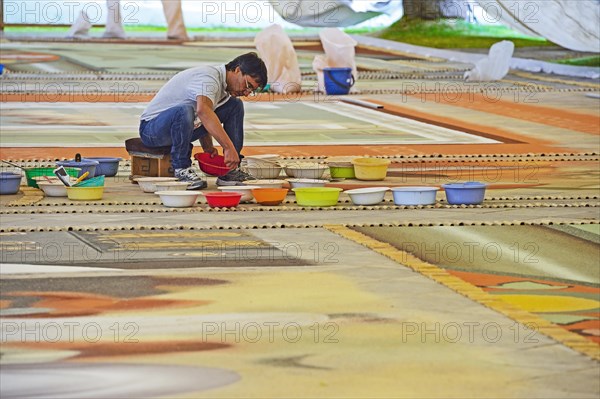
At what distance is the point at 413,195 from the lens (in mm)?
6105

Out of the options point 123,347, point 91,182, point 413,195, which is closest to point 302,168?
point 413,195

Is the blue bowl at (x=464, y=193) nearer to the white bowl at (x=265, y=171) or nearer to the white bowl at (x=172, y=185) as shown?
the white bowl at (x=265, y=171)

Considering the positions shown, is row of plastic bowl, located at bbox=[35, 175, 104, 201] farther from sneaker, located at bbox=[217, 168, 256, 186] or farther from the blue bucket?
the blue bucket

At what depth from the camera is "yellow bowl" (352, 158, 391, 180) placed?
6965mm

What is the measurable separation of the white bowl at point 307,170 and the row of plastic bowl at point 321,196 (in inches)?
26.2

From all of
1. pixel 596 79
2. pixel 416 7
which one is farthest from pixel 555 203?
pixel 416 7

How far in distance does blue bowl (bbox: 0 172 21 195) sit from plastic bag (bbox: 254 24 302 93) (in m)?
6.79

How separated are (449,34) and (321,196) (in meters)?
16.5

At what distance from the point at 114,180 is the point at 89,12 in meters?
Answer: 19.4

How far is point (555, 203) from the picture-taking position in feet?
20.6

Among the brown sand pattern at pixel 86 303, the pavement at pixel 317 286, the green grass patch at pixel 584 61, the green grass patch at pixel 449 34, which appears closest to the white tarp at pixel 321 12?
the green grass patch at pixel 449 34

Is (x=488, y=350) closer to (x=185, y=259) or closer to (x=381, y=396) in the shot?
(x=381, y=396)

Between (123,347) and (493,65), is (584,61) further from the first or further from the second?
(123,347)

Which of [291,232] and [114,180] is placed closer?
[291,232]
